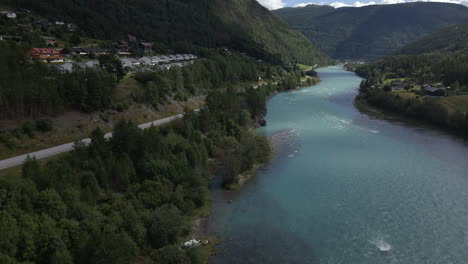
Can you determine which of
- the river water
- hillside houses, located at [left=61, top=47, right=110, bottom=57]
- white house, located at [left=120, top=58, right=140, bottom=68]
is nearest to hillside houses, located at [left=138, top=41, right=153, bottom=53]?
hillside houses, located at [left=61, top=47, right=110, bottom=57]

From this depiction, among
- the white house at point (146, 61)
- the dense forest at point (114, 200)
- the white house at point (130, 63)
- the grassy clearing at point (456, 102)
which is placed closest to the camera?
the dense forest at point (114, 200)

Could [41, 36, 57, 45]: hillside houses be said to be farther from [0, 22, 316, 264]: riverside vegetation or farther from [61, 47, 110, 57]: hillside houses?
[0, 22, 316, 264]: riverside vegetation

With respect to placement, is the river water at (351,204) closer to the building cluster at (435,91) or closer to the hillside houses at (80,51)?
the building cluster at (435,91)

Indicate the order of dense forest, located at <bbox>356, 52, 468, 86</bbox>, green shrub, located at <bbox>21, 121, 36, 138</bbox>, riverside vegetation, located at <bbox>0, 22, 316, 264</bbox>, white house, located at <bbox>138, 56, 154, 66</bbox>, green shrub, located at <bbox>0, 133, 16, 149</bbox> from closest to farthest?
riverside vegetation, located at <bbox>0, 22, 316, 264</bbox> → green shrub, located at <bbox>0, 133, 16, 149</bbox> → green shrub, located at <bbox>21, 121, 36, 138</bbox> → white house, located at <bbox>138, 56, 154, 66</bbox> → dense forest, located at <bbox>356, 52, 468, 86</bbox>

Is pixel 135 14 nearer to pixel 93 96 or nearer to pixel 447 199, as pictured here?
pixel 93 96

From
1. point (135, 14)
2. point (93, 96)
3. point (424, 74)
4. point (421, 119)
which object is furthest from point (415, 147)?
point (135, 14)

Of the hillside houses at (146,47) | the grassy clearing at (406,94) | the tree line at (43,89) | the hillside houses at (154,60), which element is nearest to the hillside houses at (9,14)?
the hillside houses at (146,47)

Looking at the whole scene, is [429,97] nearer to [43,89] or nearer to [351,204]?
[351,204]
